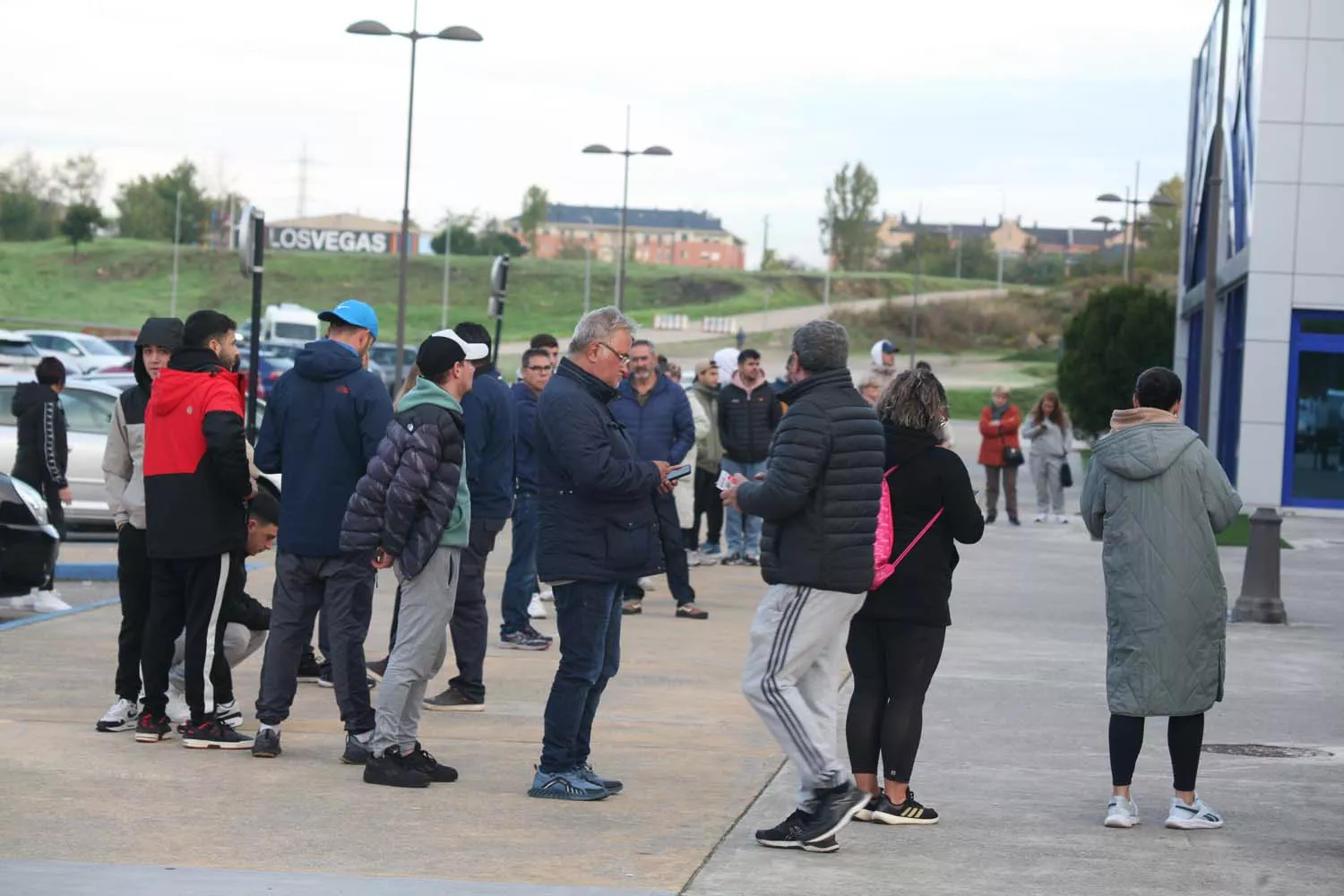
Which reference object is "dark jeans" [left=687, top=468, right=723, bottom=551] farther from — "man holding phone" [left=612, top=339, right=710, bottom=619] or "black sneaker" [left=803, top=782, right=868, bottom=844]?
"black sneaker" [left=803, top=782, right=868, bottom=844]

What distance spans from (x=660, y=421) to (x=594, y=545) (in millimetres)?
6798

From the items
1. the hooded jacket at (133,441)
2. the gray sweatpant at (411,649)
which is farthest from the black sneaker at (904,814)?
the hooded jacket at (133,441)

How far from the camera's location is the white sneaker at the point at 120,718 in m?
7.88

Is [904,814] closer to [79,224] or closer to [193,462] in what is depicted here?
[193,462]

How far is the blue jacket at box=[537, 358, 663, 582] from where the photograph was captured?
6.55 meters

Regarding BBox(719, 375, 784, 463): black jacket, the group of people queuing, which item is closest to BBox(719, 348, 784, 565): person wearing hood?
BBox(719, 375, 784, 463): black jacket

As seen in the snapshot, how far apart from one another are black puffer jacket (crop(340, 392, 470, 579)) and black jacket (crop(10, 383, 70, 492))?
7205 mm

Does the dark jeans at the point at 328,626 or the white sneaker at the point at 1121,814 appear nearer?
the white sneaker at the point at 1121,814

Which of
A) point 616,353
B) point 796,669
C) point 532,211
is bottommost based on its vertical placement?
point 796,669

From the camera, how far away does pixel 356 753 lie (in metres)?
7.37

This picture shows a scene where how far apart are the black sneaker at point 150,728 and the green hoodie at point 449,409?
1.65m

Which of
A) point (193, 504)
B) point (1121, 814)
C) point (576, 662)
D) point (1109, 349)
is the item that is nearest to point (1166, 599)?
point (1121, 814)

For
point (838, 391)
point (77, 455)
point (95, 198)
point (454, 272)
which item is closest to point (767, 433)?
point (77, 455)

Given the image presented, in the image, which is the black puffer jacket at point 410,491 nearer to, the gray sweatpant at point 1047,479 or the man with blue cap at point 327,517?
the man with blue cap at point 327,517
